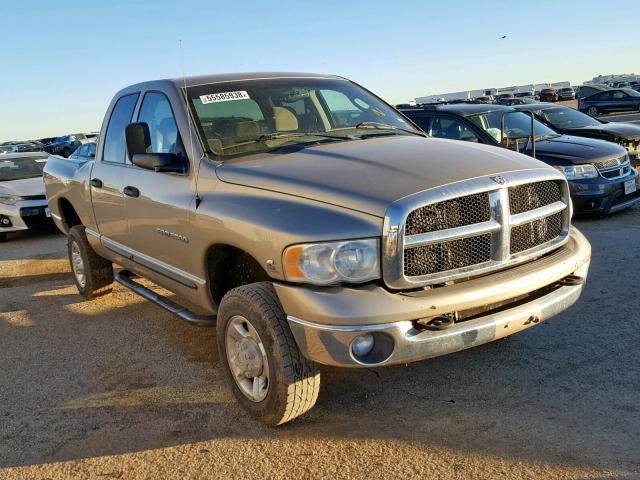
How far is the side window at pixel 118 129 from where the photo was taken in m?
4.81

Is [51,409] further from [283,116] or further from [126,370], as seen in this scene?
[283,116]

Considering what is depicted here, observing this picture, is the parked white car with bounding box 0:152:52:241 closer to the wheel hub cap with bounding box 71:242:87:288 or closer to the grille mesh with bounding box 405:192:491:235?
the wheel hub cap with bounding box 71:242:87:288

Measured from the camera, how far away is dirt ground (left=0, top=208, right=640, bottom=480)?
291cm

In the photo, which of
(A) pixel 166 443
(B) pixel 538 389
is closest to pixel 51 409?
(A) pixel 166 443

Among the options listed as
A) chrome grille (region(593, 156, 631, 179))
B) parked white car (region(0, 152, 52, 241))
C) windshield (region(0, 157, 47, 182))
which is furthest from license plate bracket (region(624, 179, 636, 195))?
windshield (region(0, 157, 47, 182))

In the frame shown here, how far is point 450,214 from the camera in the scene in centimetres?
292

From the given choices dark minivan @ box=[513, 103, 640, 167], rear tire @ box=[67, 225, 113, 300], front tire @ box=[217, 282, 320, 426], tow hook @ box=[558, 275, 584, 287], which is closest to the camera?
front tire @ box=[217, 282, 320, 426]

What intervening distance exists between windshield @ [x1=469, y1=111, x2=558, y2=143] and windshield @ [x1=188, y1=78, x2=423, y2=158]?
4.09 m

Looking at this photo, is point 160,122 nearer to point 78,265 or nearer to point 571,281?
point 78,265

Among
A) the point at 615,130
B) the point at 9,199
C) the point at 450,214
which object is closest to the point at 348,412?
the point at 450,214

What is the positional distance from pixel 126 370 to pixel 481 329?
258 centimetres

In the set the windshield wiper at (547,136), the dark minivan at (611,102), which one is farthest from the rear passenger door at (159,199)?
the dark minivan at (611,102)

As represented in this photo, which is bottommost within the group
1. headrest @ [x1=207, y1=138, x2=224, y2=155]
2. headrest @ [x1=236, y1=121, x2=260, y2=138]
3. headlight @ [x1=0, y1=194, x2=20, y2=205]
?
headlight @ [x1=0, y1=194, x2=20, y2=205]

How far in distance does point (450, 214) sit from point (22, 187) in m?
9.67
